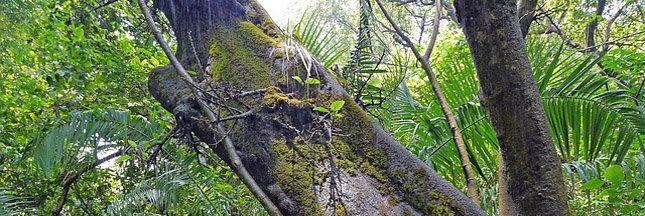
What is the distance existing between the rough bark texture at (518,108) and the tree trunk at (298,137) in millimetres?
212

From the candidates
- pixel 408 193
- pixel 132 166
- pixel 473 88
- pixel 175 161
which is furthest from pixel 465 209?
pixel 132 166

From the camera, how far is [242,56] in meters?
1.38

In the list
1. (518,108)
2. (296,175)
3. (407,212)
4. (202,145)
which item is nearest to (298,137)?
(296,175)

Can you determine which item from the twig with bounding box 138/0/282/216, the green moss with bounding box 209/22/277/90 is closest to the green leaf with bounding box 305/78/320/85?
the green moss with bounding box 209/22/277/90

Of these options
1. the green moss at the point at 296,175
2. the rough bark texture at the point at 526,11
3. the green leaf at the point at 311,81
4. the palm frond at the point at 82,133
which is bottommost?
the green moss at the point at 296,175

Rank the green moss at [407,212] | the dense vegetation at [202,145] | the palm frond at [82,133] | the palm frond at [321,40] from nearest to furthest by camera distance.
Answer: the green moss at [407,212]
the dense vegetation at [202,145]
the palm frond at [82,133]
the palm frond at [321,40]

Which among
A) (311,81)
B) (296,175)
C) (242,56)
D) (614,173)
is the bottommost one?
(614,173)

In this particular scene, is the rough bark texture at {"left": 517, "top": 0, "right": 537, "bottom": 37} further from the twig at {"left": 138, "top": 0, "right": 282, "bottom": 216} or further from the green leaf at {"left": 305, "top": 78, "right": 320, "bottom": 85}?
the twig at {"left": 138, "top": 0, "right": 282, "bottom": 216}

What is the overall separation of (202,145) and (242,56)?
1.53 feet

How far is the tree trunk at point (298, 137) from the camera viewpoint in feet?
3.54

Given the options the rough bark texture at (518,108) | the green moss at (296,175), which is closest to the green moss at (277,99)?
the green moss at (296,175)

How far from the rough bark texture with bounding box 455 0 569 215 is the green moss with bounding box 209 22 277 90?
2.05 feet

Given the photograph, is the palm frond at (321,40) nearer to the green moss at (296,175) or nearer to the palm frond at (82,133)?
the palm frond at (82,133)

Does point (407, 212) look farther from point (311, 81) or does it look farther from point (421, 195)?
point (311, 81)
